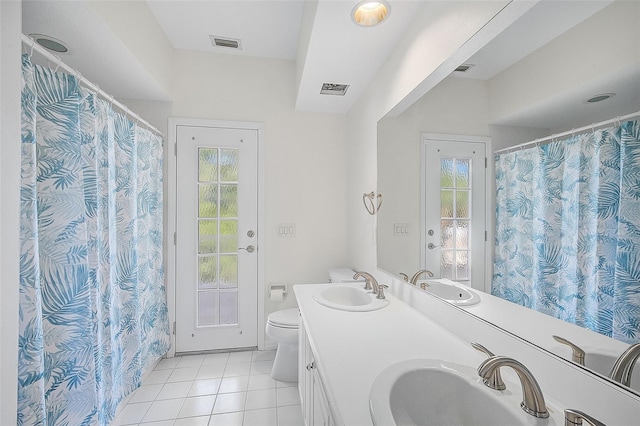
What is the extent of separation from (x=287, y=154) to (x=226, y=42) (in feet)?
3.41

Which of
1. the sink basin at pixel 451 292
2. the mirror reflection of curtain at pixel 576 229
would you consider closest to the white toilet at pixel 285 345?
the sink basin at pixel 451 292

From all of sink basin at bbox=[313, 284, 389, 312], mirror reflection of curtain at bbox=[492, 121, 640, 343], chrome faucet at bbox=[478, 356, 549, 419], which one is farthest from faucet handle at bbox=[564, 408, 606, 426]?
sink basin at bbox=[313, 284, 389, 312]

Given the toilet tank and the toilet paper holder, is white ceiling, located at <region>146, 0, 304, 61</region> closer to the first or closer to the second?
the toilet tank

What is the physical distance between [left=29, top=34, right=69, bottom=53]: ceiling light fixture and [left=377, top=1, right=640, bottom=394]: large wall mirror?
1.94 meters

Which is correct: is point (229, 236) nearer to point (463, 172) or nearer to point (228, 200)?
point (228, 200)

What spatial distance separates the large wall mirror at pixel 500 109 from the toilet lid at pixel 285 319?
2.97ft

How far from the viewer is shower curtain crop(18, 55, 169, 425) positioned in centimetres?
111

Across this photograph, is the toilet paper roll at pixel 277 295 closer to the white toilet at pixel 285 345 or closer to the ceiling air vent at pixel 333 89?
the white toilet at pixel 285 345

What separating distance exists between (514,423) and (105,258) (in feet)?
6.20

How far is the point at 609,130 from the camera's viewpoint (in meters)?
0.64

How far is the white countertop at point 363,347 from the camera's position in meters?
0.79

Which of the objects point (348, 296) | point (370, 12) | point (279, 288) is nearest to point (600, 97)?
point (370, 12)

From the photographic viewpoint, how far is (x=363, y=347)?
1.05 meters

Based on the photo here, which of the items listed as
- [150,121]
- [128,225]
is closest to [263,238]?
[128,225]
